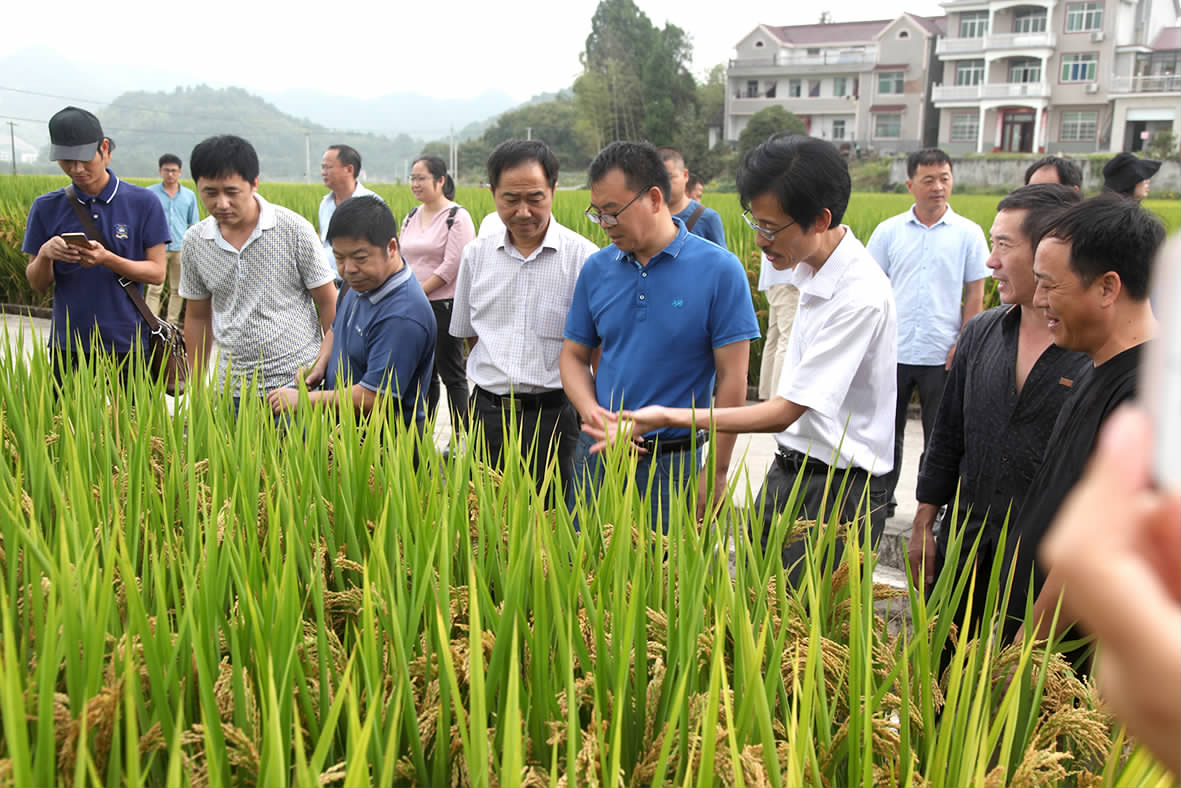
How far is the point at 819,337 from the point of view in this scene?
2453 millimetres

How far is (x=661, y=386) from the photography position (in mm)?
2842

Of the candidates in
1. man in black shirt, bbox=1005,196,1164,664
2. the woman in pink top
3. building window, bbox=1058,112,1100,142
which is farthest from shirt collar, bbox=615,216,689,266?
building window, bbox=1058,112,1100,142

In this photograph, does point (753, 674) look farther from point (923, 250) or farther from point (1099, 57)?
point (1099, 57)

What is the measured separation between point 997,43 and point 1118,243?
171 feet

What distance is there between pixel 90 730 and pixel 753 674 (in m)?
0.75

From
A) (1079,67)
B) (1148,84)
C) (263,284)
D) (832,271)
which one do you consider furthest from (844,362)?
(1079,67)

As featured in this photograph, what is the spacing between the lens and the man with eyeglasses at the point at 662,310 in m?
2.77

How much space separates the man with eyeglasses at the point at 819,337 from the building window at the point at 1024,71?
52036mm

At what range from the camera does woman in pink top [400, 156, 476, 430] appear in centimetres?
511

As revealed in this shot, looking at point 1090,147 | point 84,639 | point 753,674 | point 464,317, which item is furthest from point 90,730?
point 1090,147

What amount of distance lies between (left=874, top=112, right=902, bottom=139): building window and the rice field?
182ft

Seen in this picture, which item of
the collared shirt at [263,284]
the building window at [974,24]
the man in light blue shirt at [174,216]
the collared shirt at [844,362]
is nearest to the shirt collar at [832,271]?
the collared shirt at [844,362]

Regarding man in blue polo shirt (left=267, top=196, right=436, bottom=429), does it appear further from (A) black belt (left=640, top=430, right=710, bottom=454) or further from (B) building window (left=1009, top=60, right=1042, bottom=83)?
(B) building window (left=1009, top=60, right=1042, bottom=83)

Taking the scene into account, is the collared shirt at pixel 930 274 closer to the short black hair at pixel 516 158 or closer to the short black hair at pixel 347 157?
the short black hair at pixel 516 158
